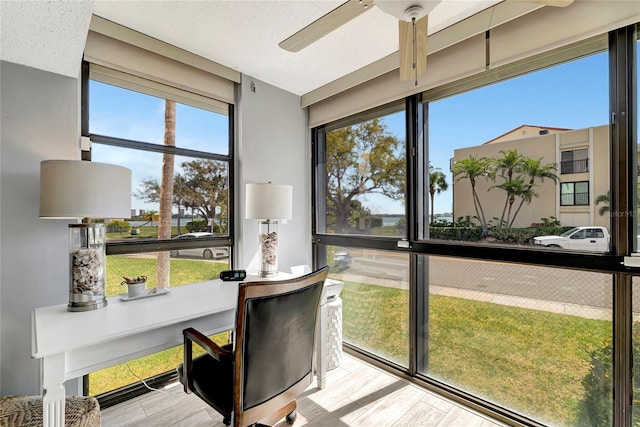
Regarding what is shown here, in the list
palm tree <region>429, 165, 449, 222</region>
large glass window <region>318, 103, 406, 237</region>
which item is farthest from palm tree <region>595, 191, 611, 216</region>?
large glass window <region>318, 103, 406, 237</region>

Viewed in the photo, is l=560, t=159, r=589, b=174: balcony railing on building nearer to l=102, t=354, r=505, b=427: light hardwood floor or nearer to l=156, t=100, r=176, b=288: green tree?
l=102, t=354, r=505, b=427: light hardwood floor

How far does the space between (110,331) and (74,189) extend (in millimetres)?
712

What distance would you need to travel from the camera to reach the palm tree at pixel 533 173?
176 cm

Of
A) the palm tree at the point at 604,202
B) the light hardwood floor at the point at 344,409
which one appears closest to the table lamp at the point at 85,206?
the light hardwood floor at the point at 344,409

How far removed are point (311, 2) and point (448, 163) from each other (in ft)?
4.49

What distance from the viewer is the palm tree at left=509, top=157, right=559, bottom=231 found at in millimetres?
1764

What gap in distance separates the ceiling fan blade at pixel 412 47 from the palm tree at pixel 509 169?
2.84ft

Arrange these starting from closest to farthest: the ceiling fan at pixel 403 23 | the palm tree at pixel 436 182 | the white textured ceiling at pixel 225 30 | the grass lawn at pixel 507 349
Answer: the ceiling fan at pixel 403 23, the white textured ceiling at pixel 225 30, the grass lawn at pixel 507 349, the palm tree at pixel 436 182

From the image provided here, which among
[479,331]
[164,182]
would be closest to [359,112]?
[164,182]

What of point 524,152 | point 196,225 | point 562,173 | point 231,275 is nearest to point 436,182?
point 524,152

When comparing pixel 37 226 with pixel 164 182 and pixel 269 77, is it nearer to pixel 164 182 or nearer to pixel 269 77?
pixel 164 182

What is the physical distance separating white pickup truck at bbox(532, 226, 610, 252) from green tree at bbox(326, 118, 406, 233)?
1024mm

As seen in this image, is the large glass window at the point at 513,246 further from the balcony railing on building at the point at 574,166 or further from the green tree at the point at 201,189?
the green tree at the point at 201,189

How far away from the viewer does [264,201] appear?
234 centimetres
